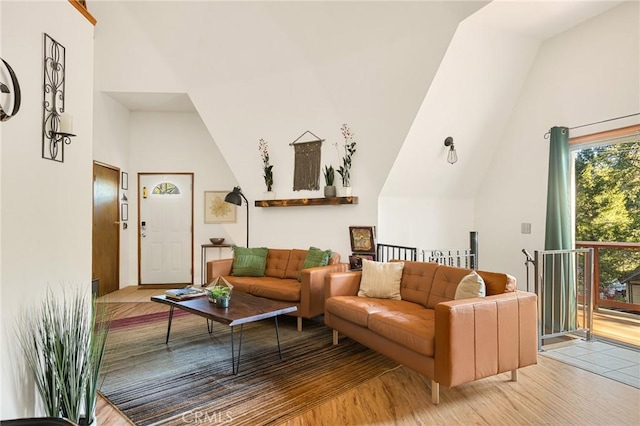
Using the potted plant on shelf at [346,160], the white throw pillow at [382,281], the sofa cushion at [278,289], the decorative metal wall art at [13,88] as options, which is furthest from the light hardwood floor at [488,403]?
the potted plant on shelf at [346,160]

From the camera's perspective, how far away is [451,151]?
14.2 ft

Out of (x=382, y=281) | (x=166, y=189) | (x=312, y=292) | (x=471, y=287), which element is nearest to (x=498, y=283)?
(x=471, y=287)

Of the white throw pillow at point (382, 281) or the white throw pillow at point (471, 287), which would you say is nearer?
the white throw pillow at point (471, 287)

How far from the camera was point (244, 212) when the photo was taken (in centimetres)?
632

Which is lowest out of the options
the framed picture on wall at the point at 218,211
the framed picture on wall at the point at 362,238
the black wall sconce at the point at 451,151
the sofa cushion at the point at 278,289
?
the sofa cushion at the point at 278,289

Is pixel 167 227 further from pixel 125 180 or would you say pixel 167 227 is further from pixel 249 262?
pixel 249 262

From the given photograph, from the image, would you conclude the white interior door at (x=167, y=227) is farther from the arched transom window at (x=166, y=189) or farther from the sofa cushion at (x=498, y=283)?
the sofa cushion at (x=498, y=283)

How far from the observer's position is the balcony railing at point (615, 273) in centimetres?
416

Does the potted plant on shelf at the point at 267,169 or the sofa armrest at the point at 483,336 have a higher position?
the potted plant on shelf at the point at 267,169

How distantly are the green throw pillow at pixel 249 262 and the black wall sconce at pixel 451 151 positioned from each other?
102 inches

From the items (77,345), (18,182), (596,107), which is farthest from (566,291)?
(18,182)

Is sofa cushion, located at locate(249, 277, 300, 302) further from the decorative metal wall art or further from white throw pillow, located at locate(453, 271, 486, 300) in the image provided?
the decorative metal wall art

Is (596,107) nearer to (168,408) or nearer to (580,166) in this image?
(580,166)

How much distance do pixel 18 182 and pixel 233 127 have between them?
3.78m
